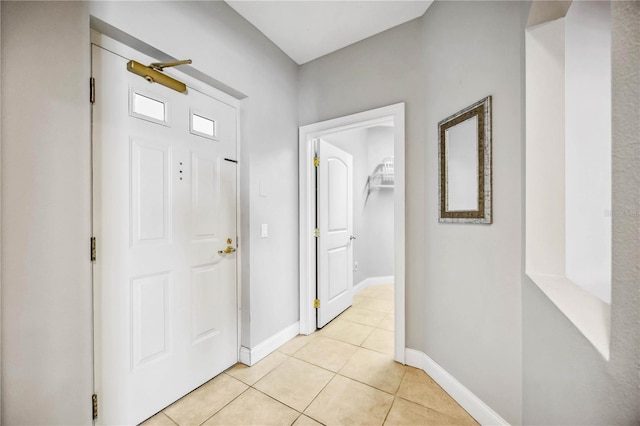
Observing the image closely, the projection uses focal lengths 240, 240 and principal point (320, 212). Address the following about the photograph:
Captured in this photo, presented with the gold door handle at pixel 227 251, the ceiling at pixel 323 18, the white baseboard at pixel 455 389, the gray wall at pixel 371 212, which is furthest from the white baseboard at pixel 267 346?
the ceiling at pixel 323 18

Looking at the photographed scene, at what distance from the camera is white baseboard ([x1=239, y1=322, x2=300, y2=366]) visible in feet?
6.29

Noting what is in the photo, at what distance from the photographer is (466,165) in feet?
4.87

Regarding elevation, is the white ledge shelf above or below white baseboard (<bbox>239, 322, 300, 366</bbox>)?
above

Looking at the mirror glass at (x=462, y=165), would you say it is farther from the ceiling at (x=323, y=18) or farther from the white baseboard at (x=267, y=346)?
the white baseboard at (x=267, y=346)

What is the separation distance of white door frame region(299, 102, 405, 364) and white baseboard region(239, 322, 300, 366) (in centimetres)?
13

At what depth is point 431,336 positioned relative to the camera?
1.77 metres

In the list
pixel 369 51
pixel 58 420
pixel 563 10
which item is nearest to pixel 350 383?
pixel 58 420

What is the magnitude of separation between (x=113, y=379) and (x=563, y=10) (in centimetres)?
271

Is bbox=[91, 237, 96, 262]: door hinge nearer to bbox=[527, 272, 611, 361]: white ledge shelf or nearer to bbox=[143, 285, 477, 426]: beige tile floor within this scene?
bbox=[143, 285, 477, 426]: beige tile floor

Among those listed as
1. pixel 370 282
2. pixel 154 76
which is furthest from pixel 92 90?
pixel 370 282

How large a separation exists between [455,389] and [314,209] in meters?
1.77


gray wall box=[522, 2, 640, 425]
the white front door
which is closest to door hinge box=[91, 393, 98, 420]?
the white front door

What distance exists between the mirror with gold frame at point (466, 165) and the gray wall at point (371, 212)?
6.73ft

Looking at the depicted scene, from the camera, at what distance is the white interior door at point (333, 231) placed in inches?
99.7
